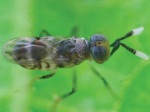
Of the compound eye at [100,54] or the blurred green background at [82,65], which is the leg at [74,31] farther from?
the compound eye at [100,54]

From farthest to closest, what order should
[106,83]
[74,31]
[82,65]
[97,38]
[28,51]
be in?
1. [74,31]
2. [82,65]
3. [97,38]
4. [106,83]
5. [28,51]

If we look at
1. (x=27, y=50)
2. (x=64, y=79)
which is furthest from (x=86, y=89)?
(x=27, y=50)

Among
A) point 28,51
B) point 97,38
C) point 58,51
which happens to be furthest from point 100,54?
point 28,51

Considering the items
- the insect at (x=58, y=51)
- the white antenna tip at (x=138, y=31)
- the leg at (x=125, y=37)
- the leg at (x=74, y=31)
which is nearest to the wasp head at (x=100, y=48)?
the insect at (x=58, y=51)

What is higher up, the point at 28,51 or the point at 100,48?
the point at 28,51

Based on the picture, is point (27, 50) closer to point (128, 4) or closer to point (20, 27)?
point (20, 27)

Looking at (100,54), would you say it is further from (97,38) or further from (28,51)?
(28,51)

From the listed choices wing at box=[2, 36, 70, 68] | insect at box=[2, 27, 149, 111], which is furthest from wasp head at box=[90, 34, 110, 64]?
wing at box=[2, 36, 70, 68]

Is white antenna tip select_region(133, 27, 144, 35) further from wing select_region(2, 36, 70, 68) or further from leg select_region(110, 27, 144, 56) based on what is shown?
wing select_region(2, 36, 70, 68)
